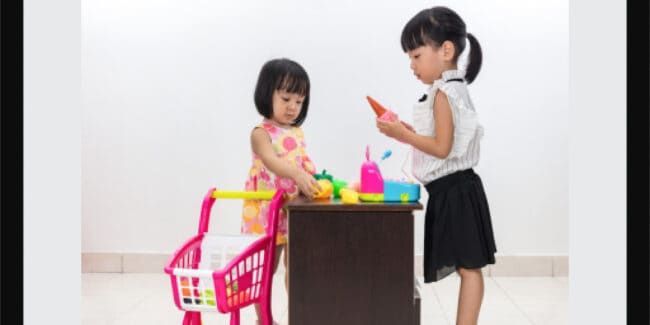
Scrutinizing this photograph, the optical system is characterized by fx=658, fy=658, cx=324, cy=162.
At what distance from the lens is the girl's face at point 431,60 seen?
2193 mm

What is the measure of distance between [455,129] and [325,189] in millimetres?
470

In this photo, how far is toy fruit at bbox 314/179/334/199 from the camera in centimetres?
213

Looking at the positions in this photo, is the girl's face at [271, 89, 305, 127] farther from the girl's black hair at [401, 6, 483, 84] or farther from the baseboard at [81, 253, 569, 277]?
the baseboard at [81, 253, 569, 277]

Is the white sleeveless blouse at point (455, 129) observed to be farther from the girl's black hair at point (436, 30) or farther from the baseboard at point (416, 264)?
the baseboard at point (416, 264)

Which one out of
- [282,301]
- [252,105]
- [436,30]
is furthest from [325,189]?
[252,105]

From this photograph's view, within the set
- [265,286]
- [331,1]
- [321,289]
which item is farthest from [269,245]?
[331,1]

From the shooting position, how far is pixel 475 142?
2.22 metres

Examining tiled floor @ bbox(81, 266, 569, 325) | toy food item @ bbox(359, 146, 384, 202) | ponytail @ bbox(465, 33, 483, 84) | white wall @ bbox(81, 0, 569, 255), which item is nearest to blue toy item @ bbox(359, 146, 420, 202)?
toy food item @ bbox(359, 146, 384, 202)

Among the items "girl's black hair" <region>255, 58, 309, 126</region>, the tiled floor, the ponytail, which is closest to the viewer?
the ponytail

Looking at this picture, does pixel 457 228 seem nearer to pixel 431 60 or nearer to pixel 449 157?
pixel 449 157

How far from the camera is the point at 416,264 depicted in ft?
12.9

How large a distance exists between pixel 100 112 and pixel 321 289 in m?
2.57

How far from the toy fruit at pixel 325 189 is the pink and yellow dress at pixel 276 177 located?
13.7 inches

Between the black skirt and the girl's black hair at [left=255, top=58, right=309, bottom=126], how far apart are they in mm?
650
